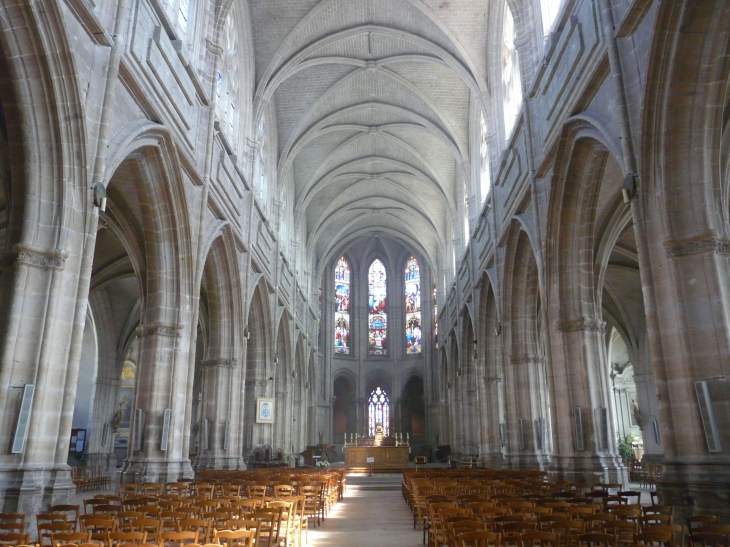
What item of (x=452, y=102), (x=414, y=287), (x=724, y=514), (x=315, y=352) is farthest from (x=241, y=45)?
(x=414, y=287)

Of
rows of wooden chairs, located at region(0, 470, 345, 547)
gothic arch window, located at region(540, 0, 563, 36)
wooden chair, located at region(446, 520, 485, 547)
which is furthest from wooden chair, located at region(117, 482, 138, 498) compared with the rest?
gothic arch window, located at region(540, 0, 563, 36)

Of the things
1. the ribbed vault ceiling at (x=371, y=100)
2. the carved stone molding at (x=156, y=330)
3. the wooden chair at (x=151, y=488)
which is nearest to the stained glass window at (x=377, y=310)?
the ribbed vault ceiling at (x=371, y=100)

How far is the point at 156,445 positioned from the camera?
43.9 feet

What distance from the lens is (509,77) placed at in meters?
19.8

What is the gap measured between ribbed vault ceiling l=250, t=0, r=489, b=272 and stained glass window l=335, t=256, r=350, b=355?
294 inches

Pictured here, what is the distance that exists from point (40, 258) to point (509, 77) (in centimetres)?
1564

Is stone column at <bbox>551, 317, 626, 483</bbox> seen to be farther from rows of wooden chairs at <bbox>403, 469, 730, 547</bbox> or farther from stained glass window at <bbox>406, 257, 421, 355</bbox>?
stained glass window at <bbox>406, 257, 421, 355</bbox>

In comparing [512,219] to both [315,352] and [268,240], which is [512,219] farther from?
[315,352]

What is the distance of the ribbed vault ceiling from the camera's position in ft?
70.6

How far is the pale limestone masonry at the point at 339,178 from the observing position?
341 inches

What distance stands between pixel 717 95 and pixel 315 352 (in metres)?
34.2

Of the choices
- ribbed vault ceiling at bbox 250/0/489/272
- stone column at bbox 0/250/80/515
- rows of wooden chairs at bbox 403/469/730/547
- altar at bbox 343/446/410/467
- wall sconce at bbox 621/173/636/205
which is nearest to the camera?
rows of wooden chairs at bbox 403/469/730/547

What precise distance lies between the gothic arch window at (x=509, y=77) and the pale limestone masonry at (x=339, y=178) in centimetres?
16

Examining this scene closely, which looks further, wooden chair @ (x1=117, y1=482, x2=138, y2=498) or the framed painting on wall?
the framed painting on wall
